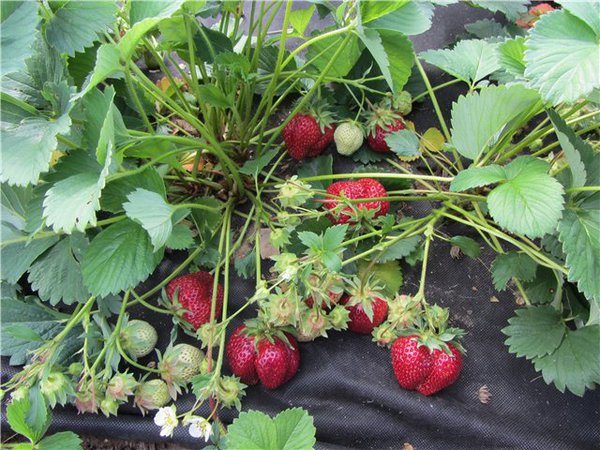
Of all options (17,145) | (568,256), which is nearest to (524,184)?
(568,256)

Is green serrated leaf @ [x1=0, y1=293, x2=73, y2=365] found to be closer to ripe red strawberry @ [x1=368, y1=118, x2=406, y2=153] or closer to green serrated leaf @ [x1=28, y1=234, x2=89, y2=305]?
green serrated leaf @ [x1=28, y1=234, x2=89, y2=305]

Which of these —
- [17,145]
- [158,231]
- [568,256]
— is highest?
[17,145]

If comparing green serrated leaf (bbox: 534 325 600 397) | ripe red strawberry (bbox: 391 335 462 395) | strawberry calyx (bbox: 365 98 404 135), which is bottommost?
green serrated leaf (bbox: 534 325 600 397)

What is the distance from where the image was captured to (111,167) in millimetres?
636

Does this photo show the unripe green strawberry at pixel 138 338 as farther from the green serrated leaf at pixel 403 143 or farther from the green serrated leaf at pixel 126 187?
the green serrated leaf at pixel 403 143

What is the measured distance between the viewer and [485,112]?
748 mm

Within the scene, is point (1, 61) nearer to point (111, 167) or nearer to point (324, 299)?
point (111, 167)

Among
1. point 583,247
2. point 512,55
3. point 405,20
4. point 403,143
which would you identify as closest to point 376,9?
point 405,20

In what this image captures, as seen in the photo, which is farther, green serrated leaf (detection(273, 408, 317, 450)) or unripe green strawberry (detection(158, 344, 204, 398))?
unripe green strawberry (detection(158, 344, 204, 398))

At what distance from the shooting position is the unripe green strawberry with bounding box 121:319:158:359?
0.83 m

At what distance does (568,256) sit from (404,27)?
378 millimetres

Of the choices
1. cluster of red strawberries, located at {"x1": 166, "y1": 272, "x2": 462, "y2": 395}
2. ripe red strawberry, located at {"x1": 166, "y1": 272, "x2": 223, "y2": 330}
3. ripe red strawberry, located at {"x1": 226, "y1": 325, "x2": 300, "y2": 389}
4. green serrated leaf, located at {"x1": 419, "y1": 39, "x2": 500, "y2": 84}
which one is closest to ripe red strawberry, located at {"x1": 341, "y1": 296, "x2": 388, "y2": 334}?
cluster of red strawberries, located at {"x1": 166, "y1": 272, "x2": 462, "y2": 395}

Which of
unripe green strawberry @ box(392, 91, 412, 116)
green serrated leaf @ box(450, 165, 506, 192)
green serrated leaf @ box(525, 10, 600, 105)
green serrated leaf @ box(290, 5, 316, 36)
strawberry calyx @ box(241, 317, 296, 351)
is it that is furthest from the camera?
unripe green strawberry @ box(392, 91, 412, 116)

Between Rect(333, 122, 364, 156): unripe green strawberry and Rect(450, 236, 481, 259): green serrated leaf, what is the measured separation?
25 centimetres
